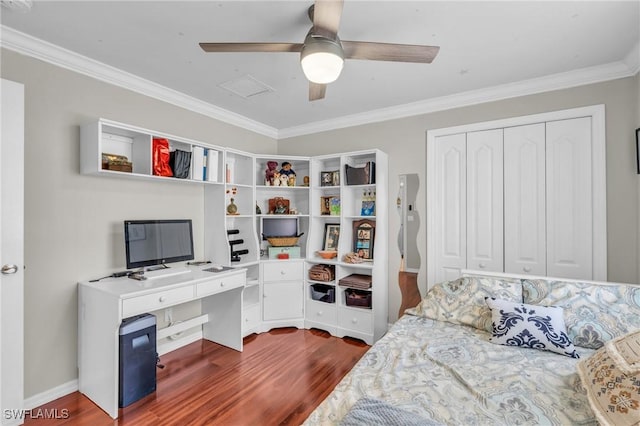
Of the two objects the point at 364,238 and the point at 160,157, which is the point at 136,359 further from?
the point at 364,238

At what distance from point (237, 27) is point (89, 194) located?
1744 millimetres

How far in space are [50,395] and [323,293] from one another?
2.46m

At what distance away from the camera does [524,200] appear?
271cm

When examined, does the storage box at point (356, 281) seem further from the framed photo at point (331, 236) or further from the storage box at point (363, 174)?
the storage box at point (363, 174)

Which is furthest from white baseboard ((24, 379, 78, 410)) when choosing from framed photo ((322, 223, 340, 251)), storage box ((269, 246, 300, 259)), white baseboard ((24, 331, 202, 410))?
framed photo ((322, 223, 340, 251))

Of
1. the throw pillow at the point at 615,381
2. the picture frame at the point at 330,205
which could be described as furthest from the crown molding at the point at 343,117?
the throw pillow at the point at 615,381

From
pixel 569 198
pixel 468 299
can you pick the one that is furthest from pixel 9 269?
pixel 569 198

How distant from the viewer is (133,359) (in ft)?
6.91

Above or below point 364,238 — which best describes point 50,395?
below

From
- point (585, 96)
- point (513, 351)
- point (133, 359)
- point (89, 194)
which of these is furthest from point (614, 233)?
point (89, 194)

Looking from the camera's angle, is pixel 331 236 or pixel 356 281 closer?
pixel 356 281

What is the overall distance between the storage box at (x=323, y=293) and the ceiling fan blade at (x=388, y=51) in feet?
8.47

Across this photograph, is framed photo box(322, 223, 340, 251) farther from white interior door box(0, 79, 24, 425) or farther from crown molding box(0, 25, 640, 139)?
white interior door box(0, 79, 24, 425)

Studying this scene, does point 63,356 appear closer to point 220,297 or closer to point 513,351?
point 220,297
